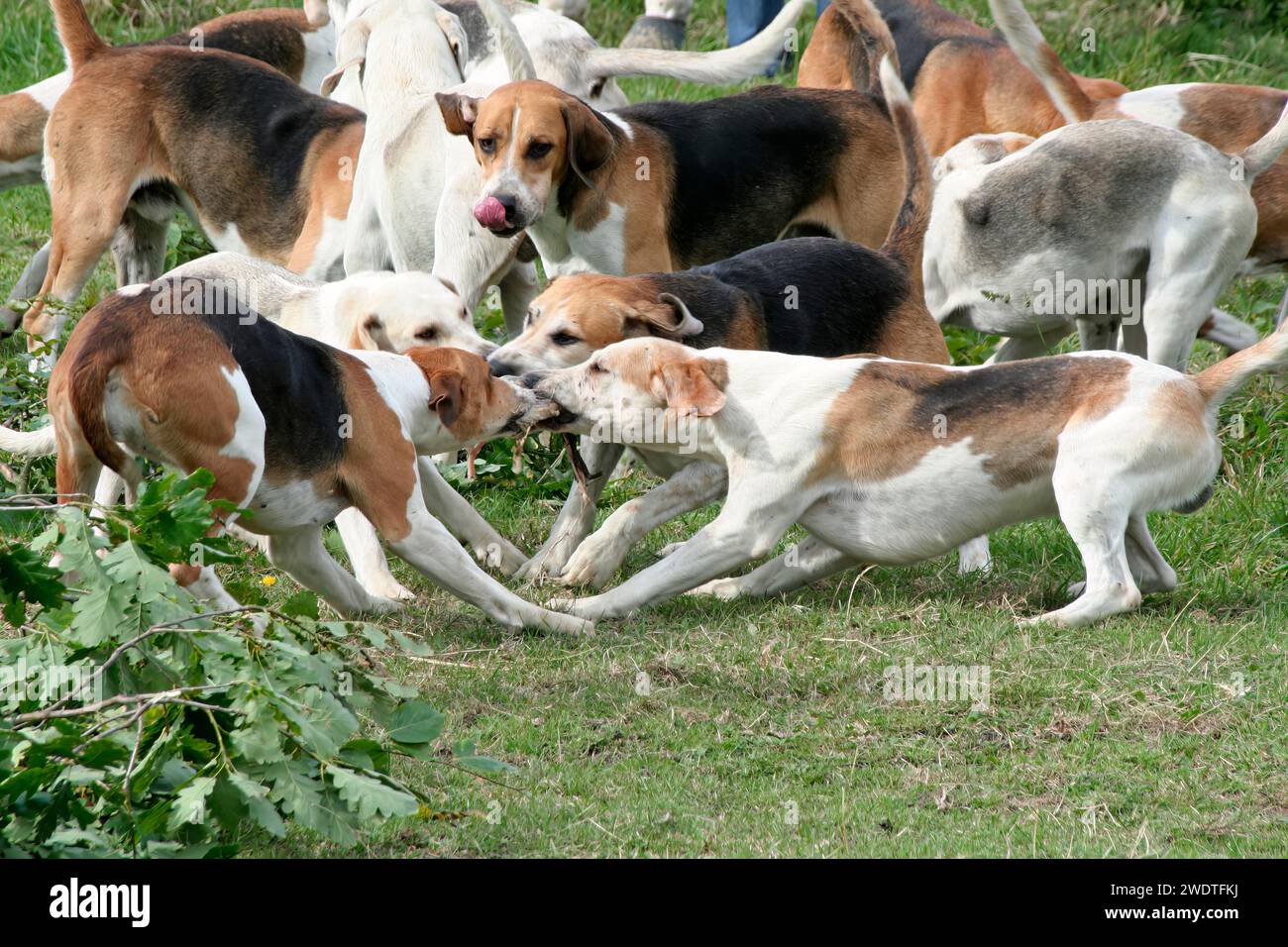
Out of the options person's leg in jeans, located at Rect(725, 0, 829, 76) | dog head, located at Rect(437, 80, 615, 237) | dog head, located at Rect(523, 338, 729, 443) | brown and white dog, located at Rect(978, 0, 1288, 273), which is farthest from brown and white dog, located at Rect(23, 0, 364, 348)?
person's leg in jeans, located at Rect(725, 0, 829, 76)

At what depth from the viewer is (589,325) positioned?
5.89 m

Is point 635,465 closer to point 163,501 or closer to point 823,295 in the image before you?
point 823,295

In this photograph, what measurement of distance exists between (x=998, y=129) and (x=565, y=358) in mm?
4264

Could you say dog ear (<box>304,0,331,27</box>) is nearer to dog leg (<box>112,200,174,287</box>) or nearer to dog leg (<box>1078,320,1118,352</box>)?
dog leg (<box>112,200,174,287</box>)

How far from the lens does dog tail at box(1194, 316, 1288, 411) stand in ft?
18.0

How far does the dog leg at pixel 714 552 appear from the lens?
558 cm

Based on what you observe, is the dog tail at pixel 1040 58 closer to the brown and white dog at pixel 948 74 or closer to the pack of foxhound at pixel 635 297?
the pack of foxhound at pixel 635 297

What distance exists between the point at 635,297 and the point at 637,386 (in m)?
0.53

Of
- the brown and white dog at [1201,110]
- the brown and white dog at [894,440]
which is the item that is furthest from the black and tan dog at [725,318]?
the brown and white dog at [1201,110]

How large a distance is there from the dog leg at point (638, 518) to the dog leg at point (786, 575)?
0.31m

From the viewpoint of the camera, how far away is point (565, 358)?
588cm

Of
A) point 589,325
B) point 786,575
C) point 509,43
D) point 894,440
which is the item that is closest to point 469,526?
point 589,325

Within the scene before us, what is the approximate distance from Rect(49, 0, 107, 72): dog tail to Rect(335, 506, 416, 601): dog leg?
314 cm

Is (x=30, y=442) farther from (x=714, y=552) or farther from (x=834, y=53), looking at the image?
(x=834, y=53)
